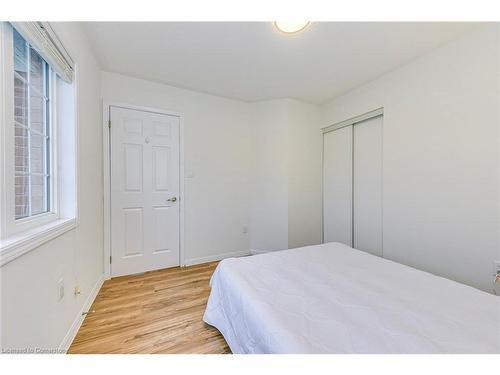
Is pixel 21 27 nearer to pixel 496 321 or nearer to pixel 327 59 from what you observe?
pixel 327 59

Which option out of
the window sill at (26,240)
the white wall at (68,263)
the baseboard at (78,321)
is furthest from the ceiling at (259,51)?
the baseboard at (78,321)

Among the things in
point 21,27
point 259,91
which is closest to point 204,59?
point 259,91

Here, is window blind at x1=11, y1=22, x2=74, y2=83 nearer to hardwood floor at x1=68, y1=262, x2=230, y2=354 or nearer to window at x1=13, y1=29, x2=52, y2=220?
window at x1=13, y1=29, x2=52, y2=220

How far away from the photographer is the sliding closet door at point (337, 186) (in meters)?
2.94

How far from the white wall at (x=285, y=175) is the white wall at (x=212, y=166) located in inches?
7.8

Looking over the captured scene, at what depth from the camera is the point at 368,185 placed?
8.80 feet

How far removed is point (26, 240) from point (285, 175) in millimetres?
2637

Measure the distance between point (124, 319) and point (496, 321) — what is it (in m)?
2.26

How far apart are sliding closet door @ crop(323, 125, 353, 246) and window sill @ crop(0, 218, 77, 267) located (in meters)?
3.06

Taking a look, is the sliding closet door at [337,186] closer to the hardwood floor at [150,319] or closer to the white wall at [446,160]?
the white wall at [446,160]

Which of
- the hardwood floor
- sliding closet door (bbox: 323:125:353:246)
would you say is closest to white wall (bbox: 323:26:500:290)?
sliding closet door (bbox: 323:125:353:246)
